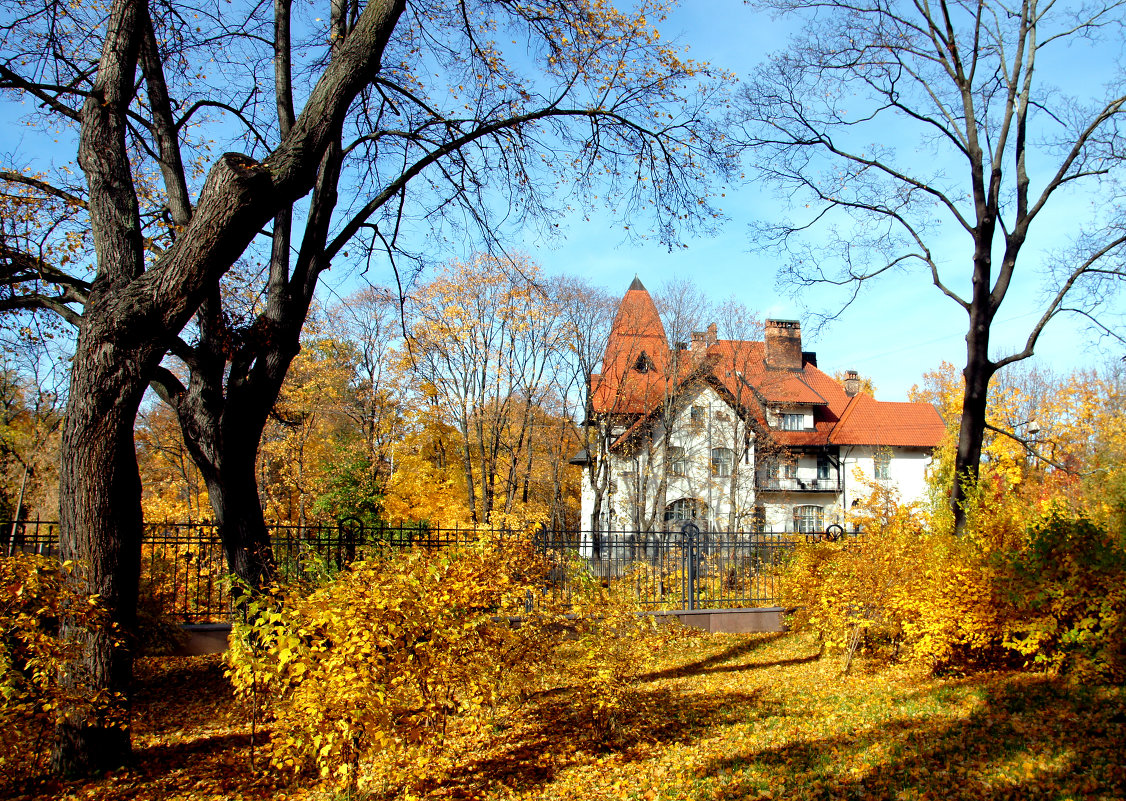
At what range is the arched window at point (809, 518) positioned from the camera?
3422 cm

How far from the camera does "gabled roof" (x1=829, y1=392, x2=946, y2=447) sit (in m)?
35.0

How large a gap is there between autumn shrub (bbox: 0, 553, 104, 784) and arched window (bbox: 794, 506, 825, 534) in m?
33.0

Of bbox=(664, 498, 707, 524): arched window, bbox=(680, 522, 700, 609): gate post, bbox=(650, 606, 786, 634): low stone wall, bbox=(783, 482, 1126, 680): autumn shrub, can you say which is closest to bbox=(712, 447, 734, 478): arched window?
bbox=(664, 498, 707, 524): arched window

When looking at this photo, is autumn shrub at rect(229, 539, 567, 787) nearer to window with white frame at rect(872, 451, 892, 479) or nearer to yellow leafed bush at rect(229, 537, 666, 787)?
yellow leafed bush at rect(229, 537, 666, 787)

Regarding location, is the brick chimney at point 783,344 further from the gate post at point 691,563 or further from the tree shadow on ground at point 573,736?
the tree shadow on ground at point 573,736

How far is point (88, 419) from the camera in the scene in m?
5.26

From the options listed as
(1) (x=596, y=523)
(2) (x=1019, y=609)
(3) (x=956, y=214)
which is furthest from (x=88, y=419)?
(1) (x=596, y=523)

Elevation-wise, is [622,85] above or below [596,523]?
above

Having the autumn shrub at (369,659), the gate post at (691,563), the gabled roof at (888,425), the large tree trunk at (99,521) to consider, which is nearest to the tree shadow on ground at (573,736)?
the autumn shrub at (369,659)

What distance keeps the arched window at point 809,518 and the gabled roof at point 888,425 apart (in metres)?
3.56

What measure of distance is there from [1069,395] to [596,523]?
22.2m

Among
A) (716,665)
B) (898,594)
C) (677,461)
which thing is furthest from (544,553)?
(677,461)

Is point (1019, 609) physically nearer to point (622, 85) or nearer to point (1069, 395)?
point (622, 85)

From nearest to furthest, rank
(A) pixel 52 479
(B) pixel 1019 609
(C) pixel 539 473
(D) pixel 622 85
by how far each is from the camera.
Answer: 1. (B) pixel 1019 609
2. (D) pixel 622 85
3. (A) pixel 52 479
4. (C) pixel 539 473
